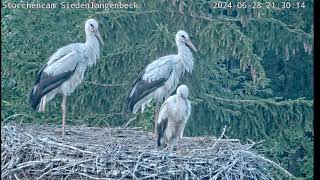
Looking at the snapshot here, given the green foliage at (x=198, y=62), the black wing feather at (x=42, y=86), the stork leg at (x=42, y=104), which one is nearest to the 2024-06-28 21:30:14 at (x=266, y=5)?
the green foliage at (x=198, y=62)

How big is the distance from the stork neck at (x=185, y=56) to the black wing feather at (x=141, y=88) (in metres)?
0.14

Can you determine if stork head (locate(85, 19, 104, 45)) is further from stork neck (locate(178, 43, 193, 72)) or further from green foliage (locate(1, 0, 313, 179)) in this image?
stork neck (locate(178, 43, 193, 72))

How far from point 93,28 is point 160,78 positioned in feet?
1.55

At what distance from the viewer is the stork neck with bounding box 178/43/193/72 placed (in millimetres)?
6012

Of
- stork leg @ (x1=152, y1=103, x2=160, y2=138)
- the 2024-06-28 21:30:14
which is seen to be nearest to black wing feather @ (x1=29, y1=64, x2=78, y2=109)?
stork leg @ (x1=152, y1=103, x2=160, y2=138)

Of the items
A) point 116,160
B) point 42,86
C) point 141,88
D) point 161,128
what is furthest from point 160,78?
point 116,160

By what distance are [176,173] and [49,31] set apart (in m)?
1.19

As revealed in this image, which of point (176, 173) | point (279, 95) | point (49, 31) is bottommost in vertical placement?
point (176, 173)

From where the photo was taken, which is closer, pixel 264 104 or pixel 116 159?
pixel 116 159

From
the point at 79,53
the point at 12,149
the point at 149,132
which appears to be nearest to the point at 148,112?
the point at 149,132

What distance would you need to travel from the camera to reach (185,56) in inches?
237

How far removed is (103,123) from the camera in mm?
6094

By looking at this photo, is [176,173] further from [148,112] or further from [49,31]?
[49,31]

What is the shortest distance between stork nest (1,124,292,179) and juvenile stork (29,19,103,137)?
24 cm
